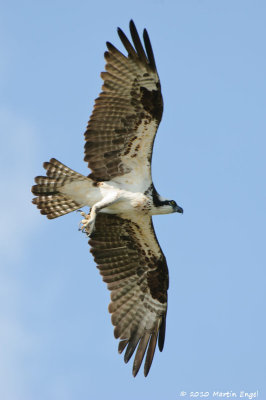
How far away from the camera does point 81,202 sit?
44.4 feet

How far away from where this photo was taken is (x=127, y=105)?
12.9m

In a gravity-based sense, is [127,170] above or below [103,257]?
above

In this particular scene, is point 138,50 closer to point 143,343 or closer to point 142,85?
point 142,85

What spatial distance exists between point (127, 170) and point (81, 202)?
0.99 meters

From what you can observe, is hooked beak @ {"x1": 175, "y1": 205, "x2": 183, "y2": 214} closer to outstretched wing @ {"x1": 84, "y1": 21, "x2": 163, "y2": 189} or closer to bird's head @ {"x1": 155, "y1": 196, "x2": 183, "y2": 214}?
bird's head @ {"x1": 155, "y1": 196, "x2": 183, "y2": 214}

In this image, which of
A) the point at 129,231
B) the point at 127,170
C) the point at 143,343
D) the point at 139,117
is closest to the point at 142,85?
the point at 139,117

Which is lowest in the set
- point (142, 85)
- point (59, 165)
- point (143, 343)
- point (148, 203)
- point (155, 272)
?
point (143, 343)

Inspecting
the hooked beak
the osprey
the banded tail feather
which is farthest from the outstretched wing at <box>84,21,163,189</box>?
the hooked beak

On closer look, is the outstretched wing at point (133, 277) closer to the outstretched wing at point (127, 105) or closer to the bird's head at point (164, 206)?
the bird's head at point (164, 206)

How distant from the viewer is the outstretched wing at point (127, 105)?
12.8m

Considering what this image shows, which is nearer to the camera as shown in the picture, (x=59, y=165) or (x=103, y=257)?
(x=59, y=165)

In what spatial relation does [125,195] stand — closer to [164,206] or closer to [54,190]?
[164,206]

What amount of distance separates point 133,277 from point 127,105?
131 inches

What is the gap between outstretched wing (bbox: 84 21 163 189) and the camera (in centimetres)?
1280
